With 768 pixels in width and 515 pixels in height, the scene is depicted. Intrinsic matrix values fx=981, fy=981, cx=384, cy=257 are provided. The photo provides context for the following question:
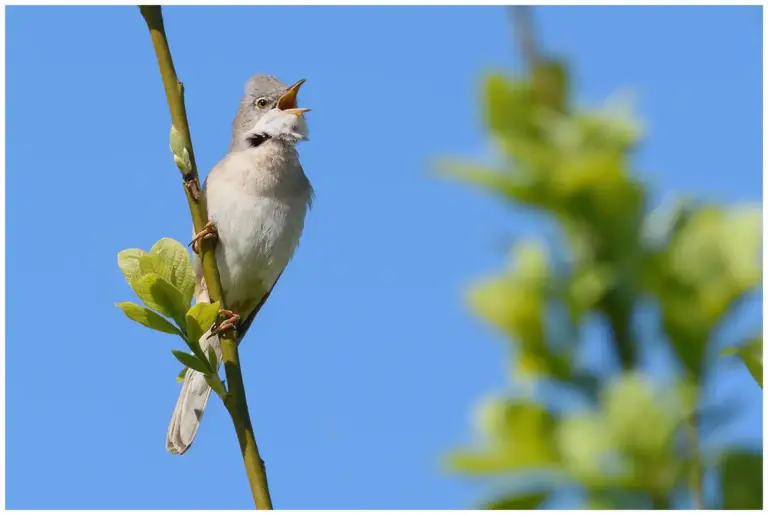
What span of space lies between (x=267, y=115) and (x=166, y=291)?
4256 mm

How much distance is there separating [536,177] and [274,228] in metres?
5.54

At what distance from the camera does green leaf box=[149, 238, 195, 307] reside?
2436mm

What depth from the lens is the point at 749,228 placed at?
769 mm

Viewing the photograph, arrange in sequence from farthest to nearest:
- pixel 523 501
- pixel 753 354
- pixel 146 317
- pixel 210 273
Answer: pixel 210 273 < pixel 146 317 < pixel 753 354 < pixel 523 501

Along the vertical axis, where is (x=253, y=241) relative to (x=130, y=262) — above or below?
above

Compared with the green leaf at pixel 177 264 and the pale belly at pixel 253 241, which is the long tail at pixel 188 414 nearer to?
the pale belly at pixel 253 241

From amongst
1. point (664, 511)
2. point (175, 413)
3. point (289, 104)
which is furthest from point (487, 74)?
point (289, 104)

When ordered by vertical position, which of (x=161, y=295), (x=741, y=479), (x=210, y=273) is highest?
(x=210, y=273)

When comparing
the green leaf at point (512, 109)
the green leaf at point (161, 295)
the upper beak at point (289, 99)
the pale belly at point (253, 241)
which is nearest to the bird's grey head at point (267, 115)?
the upper beak at point (289, 99)

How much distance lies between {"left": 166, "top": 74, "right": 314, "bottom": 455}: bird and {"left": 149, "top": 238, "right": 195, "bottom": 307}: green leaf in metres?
3.32

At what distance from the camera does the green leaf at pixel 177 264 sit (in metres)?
2.44

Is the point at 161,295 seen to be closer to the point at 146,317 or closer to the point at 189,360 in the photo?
the point at 146,317

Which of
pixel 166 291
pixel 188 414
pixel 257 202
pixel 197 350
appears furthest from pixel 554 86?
pixel 257 202

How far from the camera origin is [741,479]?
80cm
